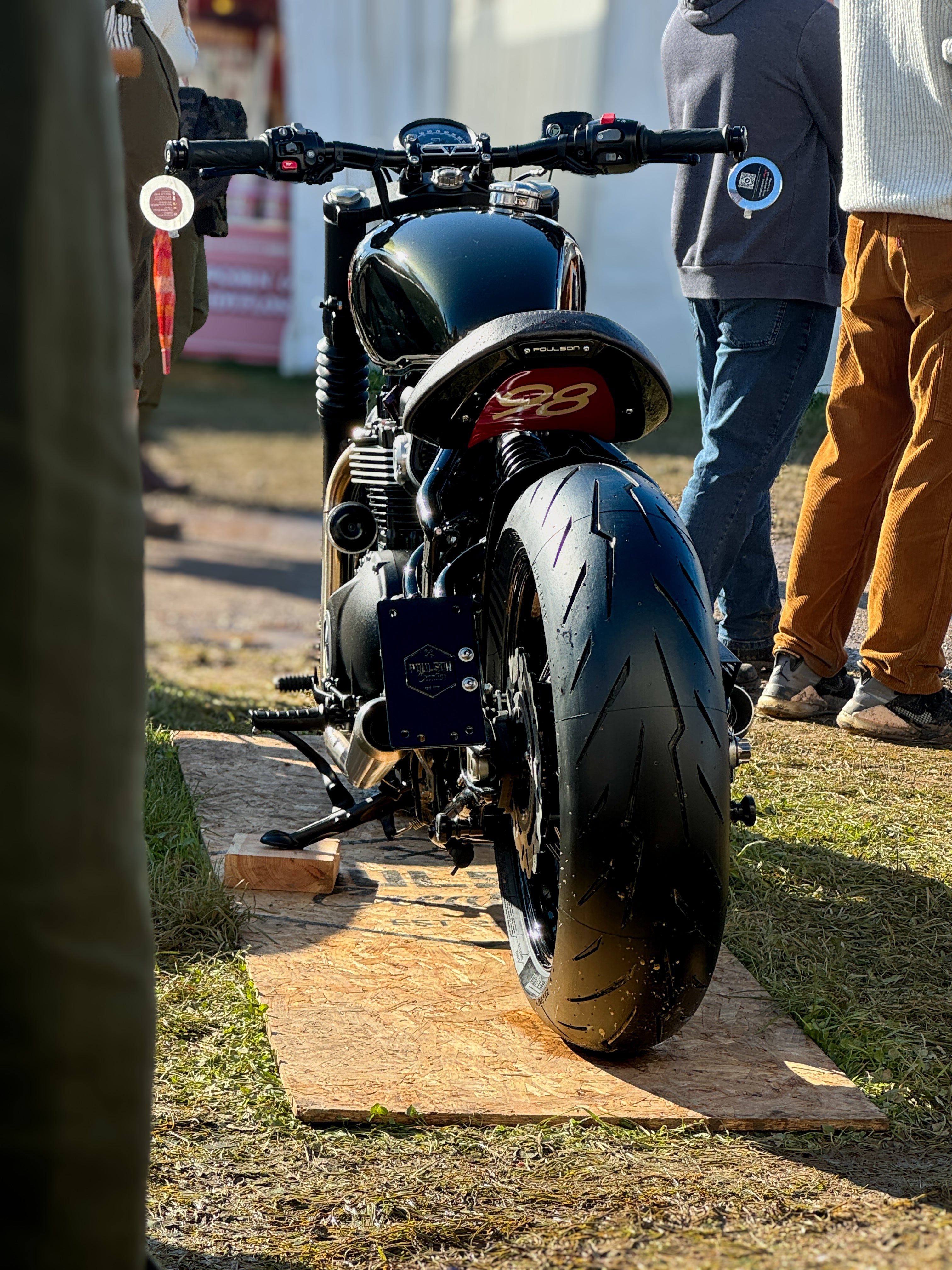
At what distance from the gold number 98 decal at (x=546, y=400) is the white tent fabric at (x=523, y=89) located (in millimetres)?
7116

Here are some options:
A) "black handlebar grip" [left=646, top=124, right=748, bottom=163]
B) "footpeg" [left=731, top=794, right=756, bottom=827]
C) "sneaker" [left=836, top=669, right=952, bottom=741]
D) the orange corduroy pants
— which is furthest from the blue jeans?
"footpeg" [left=731, top=794, right=756, bottom=827]

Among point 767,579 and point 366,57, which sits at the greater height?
point 366,57

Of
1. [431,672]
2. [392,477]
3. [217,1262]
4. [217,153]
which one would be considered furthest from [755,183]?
[217,1262]

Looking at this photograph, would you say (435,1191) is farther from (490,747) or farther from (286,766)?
(286,766)

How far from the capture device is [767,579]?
4039 mm

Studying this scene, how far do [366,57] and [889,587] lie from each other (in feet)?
27.9

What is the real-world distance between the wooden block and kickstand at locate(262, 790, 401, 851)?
2cm

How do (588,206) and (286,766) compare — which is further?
(588,206)

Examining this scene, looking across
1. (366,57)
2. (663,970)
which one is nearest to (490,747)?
(663,970)

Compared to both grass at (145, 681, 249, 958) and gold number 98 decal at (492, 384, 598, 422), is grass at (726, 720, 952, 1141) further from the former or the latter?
gold number 98 decal at (492, 384, 598, 422)

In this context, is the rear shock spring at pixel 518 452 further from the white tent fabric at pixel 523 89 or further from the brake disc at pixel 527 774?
the white tent fabric at pixel 523 89

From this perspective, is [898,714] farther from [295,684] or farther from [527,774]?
[527,774]

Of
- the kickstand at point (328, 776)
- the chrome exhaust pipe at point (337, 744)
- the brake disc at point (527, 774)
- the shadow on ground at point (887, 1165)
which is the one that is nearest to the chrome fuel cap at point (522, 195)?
the brake disc at point (527, 774)

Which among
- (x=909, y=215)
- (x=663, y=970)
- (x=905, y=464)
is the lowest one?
(x=663, y=970)
